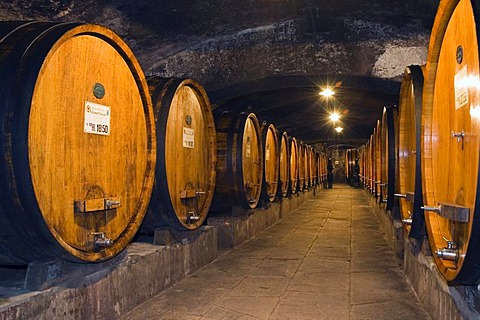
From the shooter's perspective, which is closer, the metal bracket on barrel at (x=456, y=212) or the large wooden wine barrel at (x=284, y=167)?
the metal bracket on barrel at (x=456, y=212)

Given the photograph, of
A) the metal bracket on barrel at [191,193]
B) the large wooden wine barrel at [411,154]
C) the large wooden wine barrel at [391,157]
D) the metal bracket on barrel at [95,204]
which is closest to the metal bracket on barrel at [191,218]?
the metal bracket on barrel at [191,193]

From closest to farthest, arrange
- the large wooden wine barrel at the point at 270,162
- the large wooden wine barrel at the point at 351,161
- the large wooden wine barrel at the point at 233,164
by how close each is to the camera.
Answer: the large wooden wine barrel at the point at 233,164 < the large wooden wine barrel at the point at 270,162 < the large wooden wine barrel at the point at 351,161

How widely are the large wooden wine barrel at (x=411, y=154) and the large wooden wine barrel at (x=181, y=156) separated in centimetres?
175

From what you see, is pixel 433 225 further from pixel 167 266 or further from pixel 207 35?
pixel 207 35

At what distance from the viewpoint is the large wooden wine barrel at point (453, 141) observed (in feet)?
5.91

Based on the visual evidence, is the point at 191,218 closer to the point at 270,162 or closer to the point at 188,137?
the point at 188,137

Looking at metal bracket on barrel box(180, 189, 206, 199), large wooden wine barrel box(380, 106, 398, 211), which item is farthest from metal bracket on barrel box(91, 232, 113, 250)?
large wooden wine barrel box(380, 106, 398, 211)

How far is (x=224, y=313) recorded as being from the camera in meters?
3.27

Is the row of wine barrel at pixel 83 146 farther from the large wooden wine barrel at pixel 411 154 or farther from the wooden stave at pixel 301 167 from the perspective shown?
the wooden stave at pixel 301 167

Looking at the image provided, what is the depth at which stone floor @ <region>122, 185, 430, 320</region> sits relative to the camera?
329cm

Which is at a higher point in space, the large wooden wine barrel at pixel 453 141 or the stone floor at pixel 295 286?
the large wooden wine barrel at pixel 453 141

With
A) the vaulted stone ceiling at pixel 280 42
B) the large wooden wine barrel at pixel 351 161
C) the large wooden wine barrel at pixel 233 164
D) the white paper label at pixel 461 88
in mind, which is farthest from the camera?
the large wooden wine barrel at pixel 351 161

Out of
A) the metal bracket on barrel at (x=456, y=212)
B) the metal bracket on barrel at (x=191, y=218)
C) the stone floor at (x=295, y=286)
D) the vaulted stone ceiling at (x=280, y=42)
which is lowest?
the stone floor at (x=295, y=286)

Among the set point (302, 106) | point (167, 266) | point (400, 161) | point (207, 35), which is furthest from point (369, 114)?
point (167, 266)
